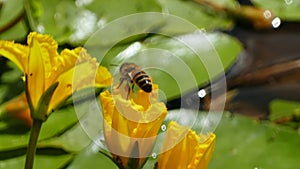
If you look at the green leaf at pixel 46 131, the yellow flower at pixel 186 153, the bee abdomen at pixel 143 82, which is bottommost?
the yellow flower at pixel 186 153

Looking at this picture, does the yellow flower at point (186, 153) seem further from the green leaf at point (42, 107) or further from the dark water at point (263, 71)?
the dark water at point (263, 71)

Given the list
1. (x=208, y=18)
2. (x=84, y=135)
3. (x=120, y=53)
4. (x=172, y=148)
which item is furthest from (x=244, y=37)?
(x=172, y=148)

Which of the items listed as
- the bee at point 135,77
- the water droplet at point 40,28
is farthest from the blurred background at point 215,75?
the bee at point 135,77

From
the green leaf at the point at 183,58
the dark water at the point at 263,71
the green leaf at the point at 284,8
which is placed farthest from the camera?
the green leaf at the point at 284,8

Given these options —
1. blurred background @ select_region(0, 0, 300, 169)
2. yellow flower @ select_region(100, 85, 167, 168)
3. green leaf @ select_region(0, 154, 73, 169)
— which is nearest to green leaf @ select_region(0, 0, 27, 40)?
blurred background @ select_region(0, 0, 300, 169)

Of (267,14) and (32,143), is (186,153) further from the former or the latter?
(267,14)

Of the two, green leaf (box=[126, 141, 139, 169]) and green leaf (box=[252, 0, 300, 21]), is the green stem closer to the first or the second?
green leaf (box=[126, 141, 139, 169])

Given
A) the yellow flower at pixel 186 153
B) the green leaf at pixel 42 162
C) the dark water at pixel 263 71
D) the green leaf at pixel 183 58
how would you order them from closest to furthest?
the yellow flower at pixel 186 153 < the green leaf at pixel 42 162 < the green leaf at pixel 183 58 < the dark water at pixel 263 71

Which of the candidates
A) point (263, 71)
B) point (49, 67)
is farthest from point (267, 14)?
point (49, 67)
